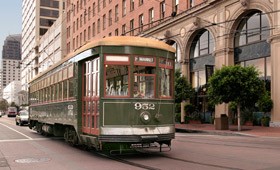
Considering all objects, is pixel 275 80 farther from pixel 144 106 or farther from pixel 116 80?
pixel 116 80

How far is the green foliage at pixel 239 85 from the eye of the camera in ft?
83.3

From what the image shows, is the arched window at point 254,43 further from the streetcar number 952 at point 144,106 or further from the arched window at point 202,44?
the streetcar number 952 at point 144,106

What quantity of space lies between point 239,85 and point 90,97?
15381 mm

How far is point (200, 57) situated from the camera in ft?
122

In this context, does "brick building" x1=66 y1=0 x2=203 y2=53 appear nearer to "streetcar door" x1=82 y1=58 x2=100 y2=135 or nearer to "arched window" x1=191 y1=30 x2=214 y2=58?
"arched window" x1=191 y1=30 x2=214 y2=58

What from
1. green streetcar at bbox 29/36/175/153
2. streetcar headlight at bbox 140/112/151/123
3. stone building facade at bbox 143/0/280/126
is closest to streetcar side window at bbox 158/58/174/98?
green streetcar at bbox 29/36/175/153

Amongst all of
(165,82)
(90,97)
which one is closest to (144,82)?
(165,82)

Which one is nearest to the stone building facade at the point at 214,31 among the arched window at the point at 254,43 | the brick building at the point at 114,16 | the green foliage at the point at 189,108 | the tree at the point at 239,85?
the arched window at the point at 254,43

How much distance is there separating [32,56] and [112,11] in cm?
7133

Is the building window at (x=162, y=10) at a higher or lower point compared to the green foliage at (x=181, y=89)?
higher

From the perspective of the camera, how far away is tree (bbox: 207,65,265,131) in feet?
83.3

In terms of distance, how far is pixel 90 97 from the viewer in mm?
12289

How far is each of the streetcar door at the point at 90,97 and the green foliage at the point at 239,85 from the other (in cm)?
1459

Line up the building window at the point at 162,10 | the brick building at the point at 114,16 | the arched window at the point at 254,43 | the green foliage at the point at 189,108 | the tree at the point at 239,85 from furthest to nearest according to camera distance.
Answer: the building window at the point at 162,10 < the brick building at the point at 114,16 < the green foliage at the point at 189,108 < the arched window at the point at 254,43 < the tree at the point at 239,85
